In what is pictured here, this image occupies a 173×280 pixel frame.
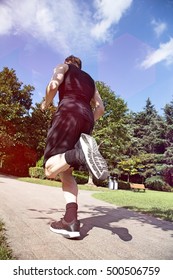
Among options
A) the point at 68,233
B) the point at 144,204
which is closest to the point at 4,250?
the point at 68,233

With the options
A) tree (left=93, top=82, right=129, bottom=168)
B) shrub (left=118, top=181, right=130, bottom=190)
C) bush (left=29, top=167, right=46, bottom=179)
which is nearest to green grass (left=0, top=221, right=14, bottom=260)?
bush (left=29, top=167, right=46, bottom=179)

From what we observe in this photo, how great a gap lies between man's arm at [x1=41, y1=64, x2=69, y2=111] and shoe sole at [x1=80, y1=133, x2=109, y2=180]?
0.53 meters

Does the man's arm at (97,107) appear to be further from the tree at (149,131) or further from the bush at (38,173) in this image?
the tree at (149,131)

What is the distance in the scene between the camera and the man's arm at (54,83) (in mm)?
2465

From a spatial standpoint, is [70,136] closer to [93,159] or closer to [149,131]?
[93,159]

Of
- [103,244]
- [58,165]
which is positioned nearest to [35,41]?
[58,165]

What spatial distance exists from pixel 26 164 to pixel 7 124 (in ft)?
16.3

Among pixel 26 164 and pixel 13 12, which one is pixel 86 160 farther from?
pixel 26 164

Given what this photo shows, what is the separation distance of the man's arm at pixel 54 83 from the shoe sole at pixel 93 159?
532mm

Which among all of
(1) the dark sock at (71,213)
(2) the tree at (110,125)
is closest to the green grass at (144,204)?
(1) the dark sock at (71,213)

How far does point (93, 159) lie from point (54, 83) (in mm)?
890

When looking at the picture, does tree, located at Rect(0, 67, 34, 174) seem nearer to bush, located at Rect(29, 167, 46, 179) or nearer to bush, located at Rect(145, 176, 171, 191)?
bush, located at Rect(29, 167, 46, 179)
